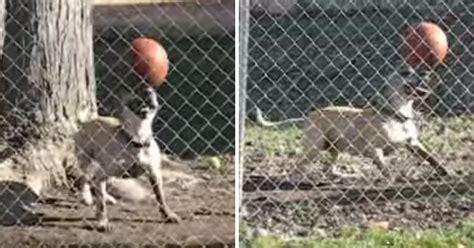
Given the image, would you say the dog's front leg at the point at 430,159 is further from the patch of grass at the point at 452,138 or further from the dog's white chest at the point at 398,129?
the patch of grass at the point at 452,138

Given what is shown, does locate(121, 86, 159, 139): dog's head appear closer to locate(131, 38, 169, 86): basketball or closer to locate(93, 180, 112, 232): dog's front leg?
locate(131, 38, 169, 86): basketball

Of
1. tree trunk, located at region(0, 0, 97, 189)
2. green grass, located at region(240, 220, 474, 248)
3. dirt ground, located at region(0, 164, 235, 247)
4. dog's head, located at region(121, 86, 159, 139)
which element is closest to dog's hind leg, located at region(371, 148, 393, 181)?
green grass, located at region(240, 220, 474, 248)

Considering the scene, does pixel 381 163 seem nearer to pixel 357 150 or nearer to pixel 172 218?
pixel 357 150

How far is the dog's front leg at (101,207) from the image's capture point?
7.23 m

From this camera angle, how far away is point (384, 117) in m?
7.99

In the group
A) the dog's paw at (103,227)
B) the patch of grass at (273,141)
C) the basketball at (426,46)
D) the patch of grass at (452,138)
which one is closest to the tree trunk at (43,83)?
the dog's paw at (103,227)

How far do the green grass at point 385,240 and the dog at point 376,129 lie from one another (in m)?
0.78

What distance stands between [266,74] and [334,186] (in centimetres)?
375

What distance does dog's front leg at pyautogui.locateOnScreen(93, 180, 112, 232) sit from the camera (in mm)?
7227

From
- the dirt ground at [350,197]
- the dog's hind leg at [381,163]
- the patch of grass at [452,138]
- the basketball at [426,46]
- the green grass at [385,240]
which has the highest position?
the basketball at [426,46]

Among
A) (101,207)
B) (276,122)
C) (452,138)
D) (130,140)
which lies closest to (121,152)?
(130,140)

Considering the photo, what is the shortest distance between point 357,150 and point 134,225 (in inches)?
65.7

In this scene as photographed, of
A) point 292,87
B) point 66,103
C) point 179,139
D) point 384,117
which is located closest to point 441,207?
point 384,117

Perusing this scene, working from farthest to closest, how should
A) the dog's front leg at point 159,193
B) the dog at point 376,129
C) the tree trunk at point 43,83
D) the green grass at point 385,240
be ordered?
the dog at point 376,129 < the tree trunk at point 43,83 < the dog's front leg at point 159,193 < the green grass at point 385,240
